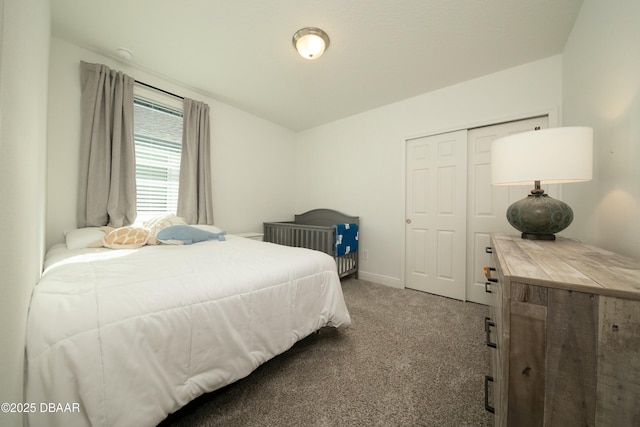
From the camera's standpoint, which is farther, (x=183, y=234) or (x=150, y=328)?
(x=183, y=234)

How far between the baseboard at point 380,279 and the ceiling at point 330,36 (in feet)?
7.68

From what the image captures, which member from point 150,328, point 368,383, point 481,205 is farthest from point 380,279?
point 150,328

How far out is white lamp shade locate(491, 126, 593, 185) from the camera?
0.98 m

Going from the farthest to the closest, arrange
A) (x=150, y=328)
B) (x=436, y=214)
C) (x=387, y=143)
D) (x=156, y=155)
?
(x=387, y=143) → (x=436, y=214) → (x=156, y=155) → (x=150, y=328)

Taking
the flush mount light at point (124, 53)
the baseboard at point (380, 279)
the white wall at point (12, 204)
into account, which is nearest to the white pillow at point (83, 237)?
the white wall at point (12, 204)

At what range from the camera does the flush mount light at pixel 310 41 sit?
164 centimetres

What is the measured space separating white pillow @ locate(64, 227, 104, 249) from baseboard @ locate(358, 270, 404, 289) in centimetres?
282

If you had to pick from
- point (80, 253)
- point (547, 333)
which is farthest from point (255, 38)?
point (547, 333)

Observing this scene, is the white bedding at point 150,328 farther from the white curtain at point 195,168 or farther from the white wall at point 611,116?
the white wall at point 611,116

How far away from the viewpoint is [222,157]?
9.39 feet

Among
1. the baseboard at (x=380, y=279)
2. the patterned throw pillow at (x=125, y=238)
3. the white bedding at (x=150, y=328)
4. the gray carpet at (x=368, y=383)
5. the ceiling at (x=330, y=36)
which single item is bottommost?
the gray carpet at (x=368, y=383)

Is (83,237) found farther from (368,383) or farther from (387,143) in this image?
(387,143)

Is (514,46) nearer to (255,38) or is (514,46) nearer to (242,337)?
(255,38)

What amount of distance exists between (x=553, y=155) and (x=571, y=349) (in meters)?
0.94
